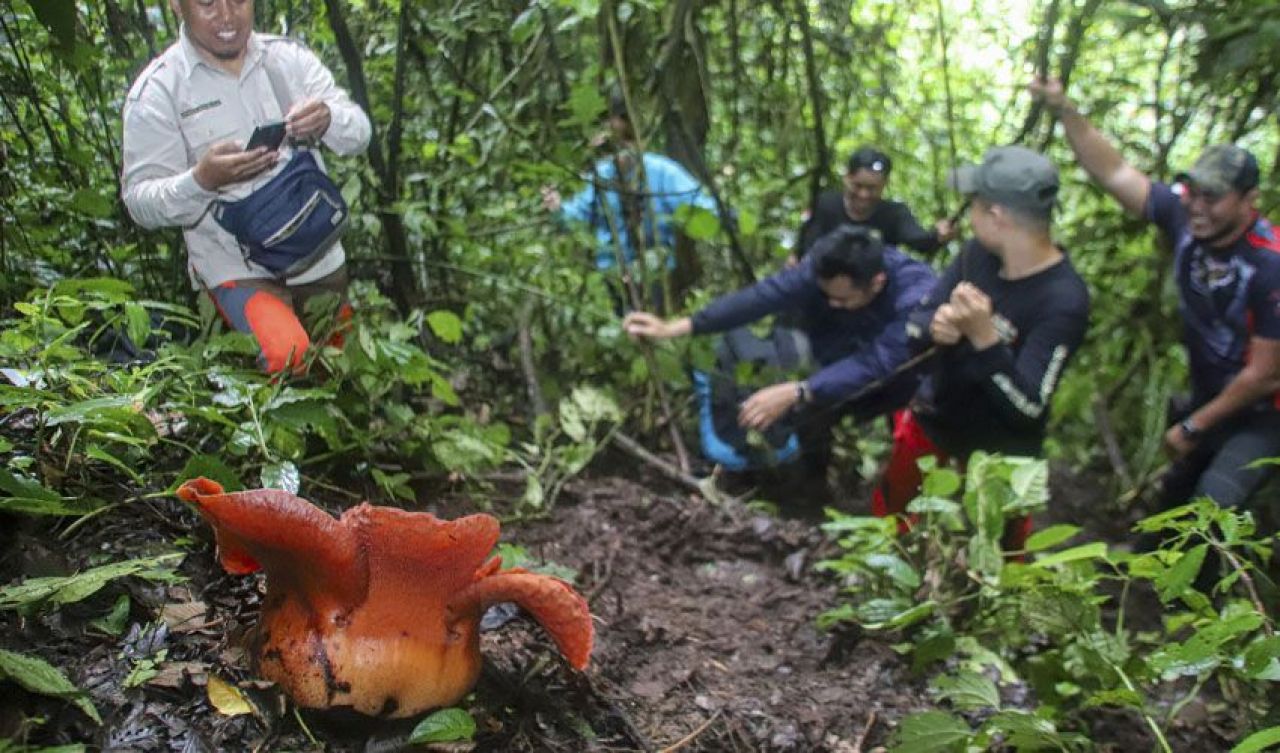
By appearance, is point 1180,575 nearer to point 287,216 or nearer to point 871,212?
point 287,216

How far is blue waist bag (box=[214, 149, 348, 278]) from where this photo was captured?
2.31 m

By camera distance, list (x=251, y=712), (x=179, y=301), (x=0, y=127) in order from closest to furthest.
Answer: (x=251, y=712)
(x=0, y=127)
(x=179, y=301)

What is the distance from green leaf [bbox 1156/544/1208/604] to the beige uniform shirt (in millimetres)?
2327

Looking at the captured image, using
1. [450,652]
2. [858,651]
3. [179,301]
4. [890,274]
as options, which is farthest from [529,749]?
[890,274]

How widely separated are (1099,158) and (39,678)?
4321mm

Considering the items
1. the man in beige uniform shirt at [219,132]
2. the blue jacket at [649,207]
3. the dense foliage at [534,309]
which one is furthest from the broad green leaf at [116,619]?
the blue jacket at [649,207]

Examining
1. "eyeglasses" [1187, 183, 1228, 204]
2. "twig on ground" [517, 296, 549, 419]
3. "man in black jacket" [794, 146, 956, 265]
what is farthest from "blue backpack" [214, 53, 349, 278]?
"eyeglasses" [1187, 183, 1228, 204]

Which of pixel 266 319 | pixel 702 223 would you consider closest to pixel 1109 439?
pixel 702 223

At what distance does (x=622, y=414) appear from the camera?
13.4 ft

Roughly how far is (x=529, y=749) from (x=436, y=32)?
2.68 metres

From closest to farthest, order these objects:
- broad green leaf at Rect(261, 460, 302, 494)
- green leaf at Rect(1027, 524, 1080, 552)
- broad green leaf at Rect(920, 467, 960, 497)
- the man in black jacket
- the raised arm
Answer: broad green leaf at Rect(261, 460, 302, 494), green leaf at Rect(1027, 524, 1080, 552), broad green leaf at Rect(920, 467, 960, 497), the raised arm, the man in black jacket

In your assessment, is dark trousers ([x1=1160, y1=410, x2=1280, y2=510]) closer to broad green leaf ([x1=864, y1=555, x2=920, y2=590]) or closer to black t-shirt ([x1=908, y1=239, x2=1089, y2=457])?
black t-shirt ([x1=908, y1=239, x2=1089, y2=457])

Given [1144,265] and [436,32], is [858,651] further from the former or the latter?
[1144,265]

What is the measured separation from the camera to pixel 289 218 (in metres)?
2.36
